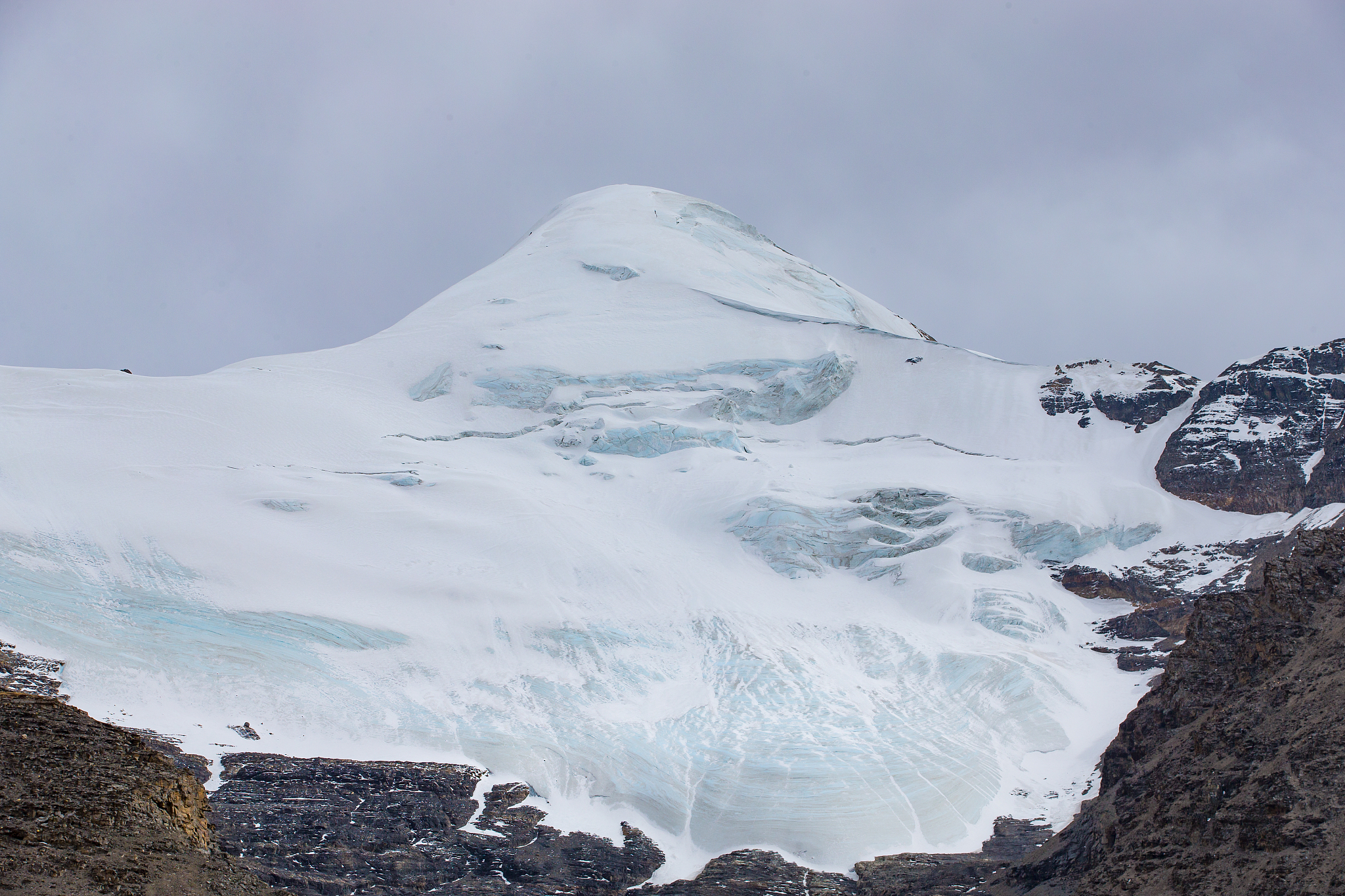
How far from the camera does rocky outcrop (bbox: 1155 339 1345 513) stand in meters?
68.8

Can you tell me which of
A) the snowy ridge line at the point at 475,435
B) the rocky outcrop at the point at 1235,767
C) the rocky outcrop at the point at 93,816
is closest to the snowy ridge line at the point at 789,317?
the snowy ridge line at the point at 475,435

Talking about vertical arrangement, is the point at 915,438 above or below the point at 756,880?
above

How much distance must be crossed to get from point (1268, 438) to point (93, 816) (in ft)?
231

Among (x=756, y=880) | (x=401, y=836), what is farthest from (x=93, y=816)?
(x=756, y=880)

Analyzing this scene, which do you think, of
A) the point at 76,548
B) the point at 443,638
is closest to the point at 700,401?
the point at 443,638

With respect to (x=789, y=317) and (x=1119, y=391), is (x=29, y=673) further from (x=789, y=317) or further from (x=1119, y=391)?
(x=1119, y=391)

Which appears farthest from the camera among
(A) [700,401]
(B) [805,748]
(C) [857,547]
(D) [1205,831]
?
(A) [700,401]

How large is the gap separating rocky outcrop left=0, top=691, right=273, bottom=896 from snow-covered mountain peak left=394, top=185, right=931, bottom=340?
6826 cm

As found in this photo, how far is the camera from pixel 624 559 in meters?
58.8

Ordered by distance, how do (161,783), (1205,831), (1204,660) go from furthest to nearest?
(1204,660), (1205,831), (161,783)

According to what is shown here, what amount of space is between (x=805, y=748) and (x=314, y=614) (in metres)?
20.2

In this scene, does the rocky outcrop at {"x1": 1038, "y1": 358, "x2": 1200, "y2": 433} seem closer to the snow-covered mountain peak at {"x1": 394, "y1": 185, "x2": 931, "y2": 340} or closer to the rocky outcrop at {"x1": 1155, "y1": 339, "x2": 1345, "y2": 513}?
the rocky outcrop at {"x1": 1155, "y1": 339, "x2": 1345, "y2": 513}

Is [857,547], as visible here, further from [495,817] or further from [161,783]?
[161,783]

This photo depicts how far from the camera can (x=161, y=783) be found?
21562 mm
